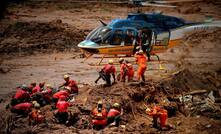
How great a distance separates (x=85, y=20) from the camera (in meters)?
31.3

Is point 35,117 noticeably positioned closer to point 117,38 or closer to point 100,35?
point 100,35

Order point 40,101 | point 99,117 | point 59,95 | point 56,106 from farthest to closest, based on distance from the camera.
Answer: point 40,101
point 59,95
point 56,106
point 99,117

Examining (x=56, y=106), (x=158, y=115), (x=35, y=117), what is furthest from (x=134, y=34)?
(x=35, y=117)

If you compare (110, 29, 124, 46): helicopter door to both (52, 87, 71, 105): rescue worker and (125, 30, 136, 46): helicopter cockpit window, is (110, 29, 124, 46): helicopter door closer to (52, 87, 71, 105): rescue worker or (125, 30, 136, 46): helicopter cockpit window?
(125, 30, 136, 46): helicopter cockpit window

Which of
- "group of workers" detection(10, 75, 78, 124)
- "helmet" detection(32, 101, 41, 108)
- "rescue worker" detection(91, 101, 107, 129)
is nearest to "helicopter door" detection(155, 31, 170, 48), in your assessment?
"group of workers" detection(10, 75, 78, 124)

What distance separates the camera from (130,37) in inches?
774

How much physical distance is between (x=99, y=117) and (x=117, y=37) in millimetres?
7084

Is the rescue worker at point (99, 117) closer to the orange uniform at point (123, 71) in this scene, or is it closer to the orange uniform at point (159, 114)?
the orange uniform at point (159, 114)

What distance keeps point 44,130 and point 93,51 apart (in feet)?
22.8

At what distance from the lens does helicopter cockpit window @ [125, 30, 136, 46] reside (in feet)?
64.3

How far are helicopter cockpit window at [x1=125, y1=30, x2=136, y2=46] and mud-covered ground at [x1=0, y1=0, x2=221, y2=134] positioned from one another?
181 centimetres

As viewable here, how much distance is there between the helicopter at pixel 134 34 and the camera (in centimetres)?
1939

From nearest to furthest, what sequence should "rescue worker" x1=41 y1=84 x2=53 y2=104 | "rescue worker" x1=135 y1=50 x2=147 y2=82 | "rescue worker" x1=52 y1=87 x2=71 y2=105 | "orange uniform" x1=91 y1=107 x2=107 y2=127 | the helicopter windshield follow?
"orange uniform" x1=91 y1=107 x2=107 y2=127 < "rescue worker" x1=52 y1=87 x2=71 y2=105 < "rescue worker" x1=41 y1=84 x2=53 y2=104 < "rescue worker" x1=135 y1=50 x2=147 y2=82 < the helicopter windshield

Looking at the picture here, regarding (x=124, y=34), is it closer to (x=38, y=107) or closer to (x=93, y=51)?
(x=93, y=51)
